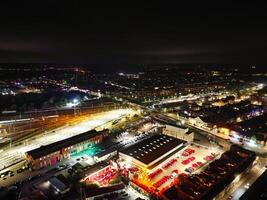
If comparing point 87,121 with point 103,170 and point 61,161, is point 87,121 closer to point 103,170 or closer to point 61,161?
point 61,161

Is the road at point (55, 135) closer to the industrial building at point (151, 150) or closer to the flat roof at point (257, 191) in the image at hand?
the industrial building at point (151, 150)

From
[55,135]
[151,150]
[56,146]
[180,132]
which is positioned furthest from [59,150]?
[180,132]

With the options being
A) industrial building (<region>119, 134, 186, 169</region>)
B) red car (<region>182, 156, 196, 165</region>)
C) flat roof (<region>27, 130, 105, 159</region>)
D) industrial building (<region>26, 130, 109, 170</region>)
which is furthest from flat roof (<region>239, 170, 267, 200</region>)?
flat roof (<region>27, 130, 105, 159</region>)

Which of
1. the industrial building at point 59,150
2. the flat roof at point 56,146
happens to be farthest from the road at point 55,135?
the industrial building at point 59,150

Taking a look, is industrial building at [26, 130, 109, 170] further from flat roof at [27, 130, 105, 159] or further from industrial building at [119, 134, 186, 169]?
industrial building at [119, 134, 186, 169]

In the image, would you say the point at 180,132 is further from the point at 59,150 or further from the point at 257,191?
the point at 59,150

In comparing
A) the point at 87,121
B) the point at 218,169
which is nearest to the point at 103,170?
the point at 218,169
